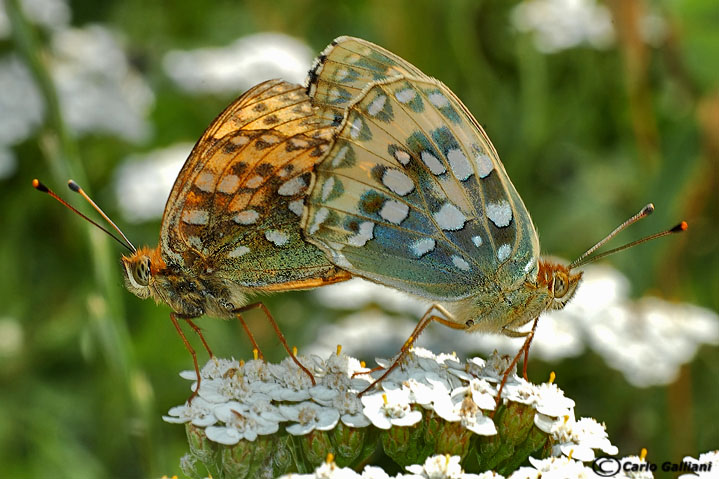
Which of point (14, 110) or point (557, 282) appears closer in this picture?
point (557, 282)

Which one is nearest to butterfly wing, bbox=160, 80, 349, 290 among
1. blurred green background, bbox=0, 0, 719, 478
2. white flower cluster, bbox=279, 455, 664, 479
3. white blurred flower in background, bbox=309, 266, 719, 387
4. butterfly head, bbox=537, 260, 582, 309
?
blurred green background, bbox=0, 0, 719, 478

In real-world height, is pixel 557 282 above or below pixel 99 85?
above

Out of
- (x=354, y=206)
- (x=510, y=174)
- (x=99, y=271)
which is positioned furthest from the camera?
(x=510, y=174)

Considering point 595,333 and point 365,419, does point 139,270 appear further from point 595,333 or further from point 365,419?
point 595,333

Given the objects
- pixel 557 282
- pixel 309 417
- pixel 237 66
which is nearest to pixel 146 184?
pixel 237 66

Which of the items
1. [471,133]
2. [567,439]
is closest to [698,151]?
[471,133]

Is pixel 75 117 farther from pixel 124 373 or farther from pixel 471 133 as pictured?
pixel 471 133

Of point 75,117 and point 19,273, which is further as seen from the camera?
point 75,117
